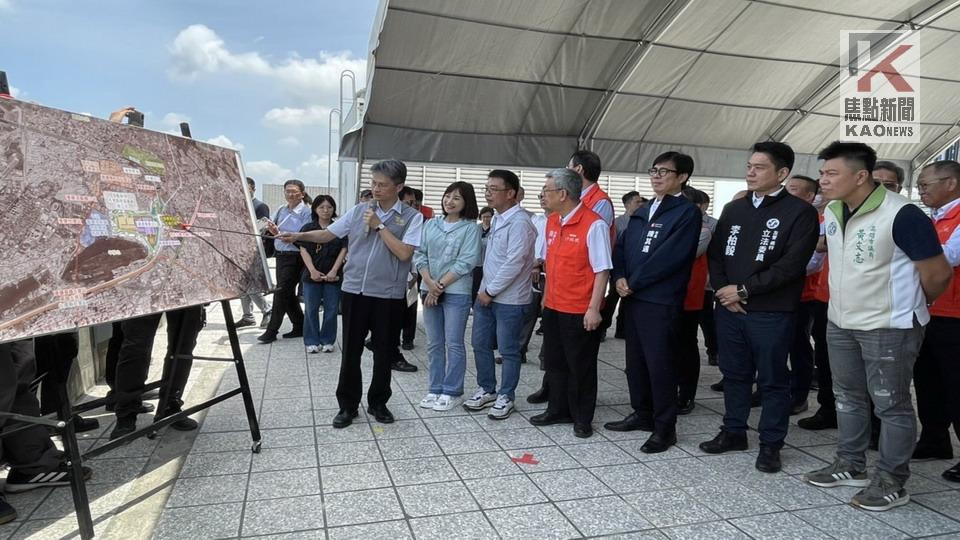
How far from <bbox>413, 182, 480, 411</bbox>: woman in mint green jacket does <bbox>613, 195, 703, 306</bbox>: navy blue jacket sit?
1.16 metres

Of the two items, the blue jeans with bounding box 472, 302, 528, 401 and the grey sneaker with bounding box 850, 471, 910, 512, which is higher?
the blue jeans with bounding box 472, 302, 528, 401

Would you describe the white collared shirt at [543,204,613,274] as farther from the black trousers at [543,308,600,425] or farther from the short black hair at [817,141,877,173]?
the short black hair at [817,141,877,173]

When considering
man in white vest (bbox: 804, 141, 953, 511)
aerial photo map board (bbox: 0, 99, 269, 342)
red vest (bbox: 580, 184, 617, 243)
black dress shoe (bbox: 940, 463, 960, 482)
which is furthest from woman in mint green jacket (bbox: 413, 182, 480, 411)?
black dress shoe (bbox: 940, 463, 960, 482)

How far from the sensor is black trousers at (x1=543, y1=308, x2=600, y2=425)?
3633 millimetres

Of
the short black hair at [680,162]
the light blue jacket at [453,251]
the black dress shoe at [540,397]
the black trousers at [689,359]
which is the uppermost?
the short black hair at [680,162]

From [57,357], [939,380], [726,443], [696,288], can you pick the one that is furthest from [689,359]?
[57,357]

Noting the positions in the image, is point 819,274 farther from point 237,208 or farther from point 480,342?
point 237,208

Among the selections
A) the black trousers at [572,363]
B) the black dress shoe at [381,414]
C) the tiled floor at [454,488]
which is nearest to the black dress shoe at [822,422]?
the tiled floor at [454,488]

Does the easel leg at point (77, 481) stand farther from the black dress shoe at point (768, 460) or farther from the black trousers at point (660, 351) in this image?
the black dress shoe at point (768, 460)

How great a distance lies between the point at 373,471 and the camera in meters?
3.06

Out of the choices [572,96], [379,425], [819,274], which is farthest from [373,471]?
[572,96]

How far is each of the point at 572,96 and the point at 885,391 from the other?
21.3 feet

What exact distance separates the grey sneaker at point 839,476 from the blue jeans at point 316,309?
4.58m

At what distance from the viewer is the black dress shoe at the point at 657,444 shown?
338 cm
